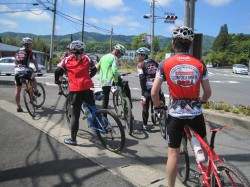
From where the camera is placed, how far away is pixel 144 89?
20.9ft

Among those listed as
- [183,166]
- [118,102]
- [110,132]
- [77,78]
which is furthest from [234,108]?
[77,78]

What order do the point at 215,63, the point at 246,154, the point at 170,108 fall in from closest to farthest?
the point at 170,108, the point at 246,154, the point at 215,63

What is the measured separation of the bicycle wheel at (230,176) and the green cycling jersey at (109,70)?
3.95m

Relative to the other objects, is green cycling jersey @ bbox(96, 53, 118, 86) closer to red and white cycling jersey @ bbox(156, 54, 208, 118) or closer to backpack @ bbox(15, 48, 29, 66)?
backpack @ bbox(15, 48, 29, 66)

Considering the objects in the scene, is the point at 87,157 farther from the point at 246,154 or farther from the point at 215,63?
the point at 215,63

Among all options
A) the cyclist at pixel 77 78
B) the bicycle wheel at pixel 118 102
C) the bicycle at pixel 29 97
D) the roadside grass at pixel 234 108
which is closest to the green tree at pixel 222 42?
the roadside grass at pixel 234 108

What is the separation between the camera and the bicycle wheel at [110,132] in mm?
4977

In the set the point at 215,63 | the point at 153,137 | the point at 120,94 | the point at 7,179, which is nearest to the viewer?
the point at 7,179

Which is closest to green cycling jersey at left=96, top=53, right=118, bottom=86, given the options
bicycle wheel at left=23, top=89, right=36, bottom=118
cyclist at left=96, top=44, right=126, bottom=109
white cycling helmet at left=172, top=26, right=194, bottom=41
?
cyclist at left=96, top=44, right=126, bottom=109

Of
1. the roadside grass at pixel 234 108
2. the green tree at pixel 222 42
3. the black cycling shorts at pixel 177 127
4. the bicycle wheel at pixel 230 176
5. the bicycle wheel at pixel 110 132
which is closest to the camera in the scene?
the bicycle wheel at pixel 230 176

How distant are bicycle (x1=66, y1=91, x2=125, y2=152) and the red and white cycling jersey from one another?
1.88 m

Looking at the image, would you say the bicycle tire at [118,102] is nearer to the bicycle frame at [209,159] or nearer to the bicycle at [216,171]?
the bicycle at [216,171]

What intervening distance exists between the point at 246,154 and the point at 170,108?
102 inches

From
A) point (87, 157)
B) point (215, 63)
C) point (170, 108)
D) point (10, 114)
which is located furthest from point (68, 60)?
point (215, 63)
